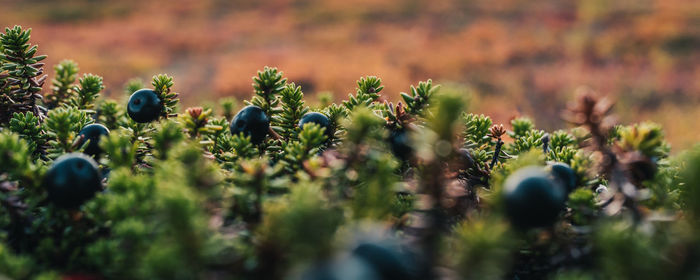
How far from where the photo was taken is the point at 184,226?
690mm

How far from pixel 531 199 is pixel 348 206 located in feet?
Answer: 1.05

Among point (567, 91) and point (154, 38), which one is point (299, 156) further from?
point (154, 38)

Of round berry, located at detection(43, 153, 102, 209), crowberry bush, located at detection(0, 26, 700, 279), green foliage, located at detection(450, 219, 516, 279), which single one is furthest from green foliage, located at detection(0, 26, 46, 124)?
green foliage, located at detection(450, 219, 516, 279)

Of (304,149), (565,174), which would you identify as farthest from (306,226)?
(565,174)

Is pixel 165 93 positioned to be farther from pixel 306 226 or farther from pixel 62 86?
pixel 306 226

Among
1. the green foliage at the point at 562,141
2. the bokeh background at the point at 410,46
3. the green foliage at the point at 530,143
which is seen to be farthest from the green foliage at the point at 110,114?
the bokeh background at the point at 410,46

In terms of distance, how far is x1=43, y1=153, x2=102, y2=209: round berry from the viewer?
91 centimetres

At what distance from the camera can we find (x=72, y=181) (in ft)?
2.98

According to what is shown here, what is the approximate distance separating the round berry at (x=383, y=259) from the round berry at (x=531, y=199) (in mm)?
249

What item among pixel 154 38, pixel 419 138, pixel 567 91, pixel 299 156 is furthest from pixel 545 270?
pixel 154 38

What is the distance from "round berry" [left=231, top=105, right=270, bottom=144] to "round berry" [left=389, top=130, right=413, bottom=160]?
1.11 feet

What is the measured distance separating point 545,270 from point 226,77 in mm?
11482

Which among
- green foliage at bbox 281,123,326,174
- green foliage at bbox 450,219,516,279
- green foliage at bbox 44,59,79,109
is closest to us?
green foliage at bbox 450,219,516,279

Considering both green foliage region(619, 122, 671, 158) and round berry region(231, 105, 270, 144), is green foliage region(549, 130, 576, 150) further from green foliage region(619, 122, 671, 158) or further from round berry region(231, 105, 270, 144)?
round berry region(231, 105, 270, 144)
